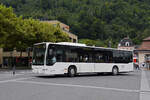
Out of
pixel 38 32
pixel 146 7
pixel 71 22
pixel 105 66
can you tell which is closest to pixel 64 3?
pixel 71 22

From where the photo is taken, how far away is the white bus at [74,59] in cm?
1666

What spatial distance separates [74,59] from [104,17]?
92242mm

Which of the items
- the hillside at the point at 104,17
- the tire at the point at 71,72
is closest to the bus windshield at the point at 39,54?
the tire at the point at 71,72

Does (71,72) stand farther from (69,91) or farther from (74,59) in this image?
(69,91)

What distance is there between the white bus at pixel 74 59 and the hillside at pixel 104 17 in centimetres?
7238

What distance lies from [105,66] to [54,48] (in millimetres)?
5982

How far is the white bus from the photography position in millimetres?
16656

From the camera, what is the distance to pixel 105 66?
2055 cm

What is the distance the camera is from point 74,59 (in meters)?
18.2

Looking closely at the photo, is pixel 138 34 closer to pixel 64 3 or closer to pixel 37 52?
pixel 64 3

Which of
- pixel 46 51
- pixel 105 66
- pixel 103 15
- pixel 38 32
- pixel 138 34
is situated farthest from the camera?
pixel 103 15

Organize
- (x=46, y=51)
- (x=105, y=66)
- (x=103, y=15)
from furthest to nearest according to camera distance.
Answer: (x=103, y=15)
(x=105, y=66)
(x=46, y=51)

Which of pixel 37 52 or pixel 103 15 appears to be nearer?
pixel 37 52

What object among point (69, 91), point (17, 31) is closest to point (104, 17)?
point (17, 31)
